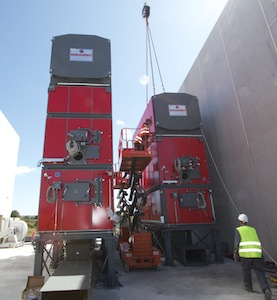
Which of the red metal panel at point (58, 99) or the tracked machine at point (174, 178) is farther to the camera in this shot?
the tracked machine at point (174, 178)

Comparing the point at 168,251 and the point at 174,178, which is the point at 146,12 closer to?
the point at 174,178

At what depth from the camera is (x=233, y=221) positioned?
9.26 metres

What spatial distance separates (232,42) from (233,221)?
7.36 metres

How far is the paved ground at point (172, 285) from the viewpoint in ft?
16.5

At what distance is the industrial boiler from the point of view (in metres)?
8.57

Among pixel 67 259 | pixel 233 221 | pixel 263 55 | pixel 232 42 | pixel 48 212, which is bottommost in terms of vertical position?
pixel 67 259

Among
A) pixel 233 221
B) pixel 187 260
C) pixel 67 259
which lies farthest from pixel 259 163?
pixel 67 259

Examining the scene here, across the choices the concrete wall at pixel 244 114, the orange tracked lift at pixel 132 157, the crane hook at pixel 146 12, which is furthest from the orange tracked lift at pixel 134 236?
the crane hook at pixel 146 12

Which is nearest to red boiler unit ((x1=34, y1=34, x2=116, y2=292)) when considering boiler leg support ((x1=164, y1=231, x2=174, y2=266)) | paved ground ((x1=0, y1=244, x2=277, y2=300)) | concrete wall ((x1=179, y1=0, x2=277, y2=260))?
paved ground ((x1=0, y1=244, x2=277, y2=300))

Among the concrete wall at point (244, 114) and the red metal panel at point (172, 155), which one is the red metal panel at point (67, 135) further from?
the concrete wall at point (244, 114)

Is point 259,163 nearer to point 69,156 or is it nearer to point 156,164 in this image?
point 156,164

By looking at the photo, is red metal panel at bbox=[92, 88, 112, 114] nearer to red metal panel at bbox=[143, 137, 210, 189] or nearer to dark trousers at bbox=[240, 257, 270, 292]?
red metal panel at bbox=[143, 137, 210, 189]

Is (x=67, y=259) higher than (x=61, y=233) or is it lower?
lower

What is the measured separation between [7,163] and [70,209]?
60.6 ft
